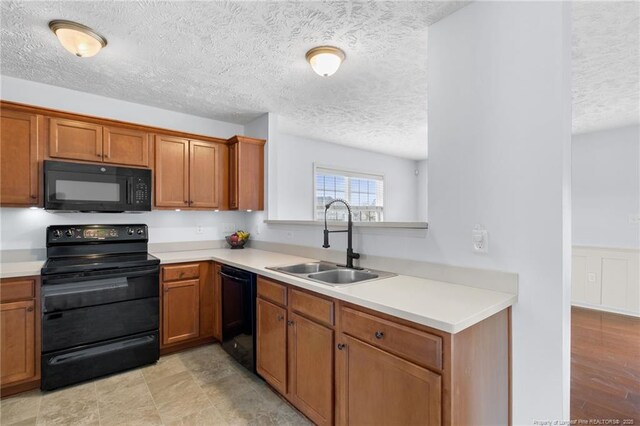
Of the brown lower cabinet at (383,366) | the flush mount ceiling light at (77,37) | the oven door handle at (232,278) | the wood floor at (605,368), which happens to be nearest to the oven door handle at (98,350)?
the oven door handle at (232,278)

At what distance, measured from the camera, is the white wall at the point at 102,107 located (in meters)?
2.67

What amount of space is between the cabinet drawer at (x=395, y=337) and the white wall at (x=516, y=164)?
2.04ft

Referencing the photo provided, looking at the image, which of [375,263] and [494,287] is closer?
[494,287]

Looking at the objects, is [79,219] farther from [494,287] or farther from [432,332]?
[494,287]

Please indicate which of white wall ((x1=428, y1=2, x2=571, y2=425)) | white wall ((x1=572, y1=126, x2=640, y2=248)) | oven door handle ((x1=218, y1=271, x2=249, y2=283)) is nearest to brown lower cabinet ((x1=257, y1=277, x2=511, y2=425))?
white wall ((x1=428, y1=2, x2=571, y2=425))

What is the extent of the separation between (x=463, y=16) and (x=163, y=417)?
121 inches

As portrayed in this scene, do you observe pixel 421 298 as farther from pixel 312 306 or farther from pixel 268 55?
pixel 268 55

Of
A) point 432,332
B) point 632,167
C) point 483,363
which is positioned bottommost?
point 483,363

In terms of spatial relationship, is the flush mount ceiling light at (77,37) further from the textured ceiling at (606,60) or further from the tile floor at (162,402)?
the textured ceiling at (606,60)

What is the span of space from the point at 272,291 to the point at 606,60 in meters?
3.07

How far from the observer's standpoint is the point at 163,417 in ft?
6.48

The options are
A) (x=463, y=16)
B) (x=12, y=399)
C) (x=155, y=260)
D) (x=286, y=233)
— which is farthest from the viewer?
(x=286, y=233)

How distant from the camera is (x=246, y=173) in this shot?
3525mm

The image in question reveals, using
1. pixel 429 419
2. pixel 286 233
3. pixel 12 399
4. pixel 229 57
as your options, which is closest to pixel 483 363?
pixel 429 419
